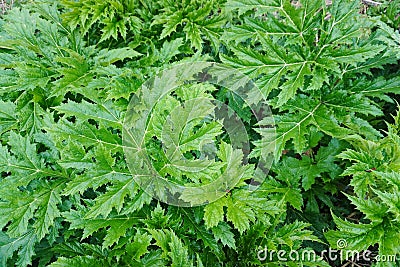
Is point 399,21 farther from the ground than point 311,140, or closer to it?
farther from the ground

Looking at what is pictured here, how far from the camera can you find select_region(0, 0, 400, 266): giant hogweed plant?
226 centimetres

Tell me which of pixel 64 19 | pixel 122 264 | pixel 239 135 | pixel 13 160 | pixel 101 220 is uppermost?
pixel 64 19

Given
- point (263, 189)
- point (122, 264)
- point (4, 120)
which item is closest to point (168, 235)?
point (122, 264)

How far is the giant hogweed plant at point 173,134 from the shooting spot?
2.26 m

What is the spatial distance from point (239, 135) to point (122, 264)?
1.14 meters

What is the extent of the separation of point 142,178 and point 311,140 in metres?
1.29

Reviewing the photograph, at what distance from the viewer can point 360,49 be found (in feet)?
8.38

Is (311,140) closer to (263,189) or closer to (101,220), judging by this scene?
(263,189)

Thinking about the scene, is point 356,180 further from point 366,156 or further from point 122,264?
point 122,264

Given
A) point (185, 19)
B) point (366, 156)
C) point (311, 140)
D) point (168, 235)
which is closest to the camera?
point (168, 235)

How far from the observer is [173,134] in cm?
221

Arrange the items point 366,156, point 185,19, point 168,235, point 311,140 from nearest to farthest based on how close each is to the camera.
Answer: point 168,235 → point 366,156 → point 311,140 → point 185,19

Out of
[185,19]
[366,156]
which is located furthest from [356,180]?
[185,19]

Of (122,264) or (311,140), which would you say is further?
(311,140)
